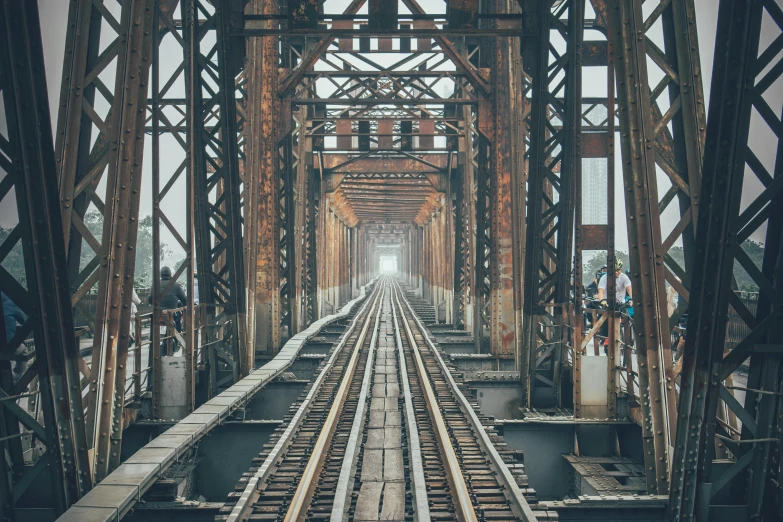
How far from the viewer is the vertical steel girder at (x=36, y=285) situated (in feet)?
12.6

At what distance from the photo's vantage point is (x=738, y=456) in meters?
4.61

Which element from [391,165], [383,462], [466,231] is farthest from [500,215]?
[391,165]

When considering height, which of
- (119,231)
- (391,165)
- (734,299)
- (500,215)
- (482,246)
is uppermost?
(391,165)

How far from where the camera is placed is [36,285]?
4.16 m

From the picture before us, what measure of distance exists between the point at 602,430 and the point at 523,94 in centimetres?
664

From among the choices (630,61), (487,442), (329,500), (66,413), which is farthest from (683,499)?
(66,413)

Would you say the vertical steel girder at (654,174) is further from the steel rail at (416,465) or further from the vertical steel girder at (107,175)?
the vertical steel girder at (107,175)

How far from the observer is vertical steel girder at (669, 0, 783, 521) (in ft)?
12.8

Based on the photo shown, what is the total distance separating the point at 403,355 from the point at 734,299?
10.1m

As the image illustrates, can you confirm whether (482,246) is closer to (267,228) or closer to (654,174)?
(267,228)

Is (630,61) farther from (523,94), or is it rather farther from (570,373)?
(523,94)

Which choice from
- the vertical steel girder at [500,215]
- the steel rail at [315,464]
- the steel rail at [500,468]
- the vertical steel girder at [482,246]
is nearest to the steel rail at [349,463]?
the steel rail at [315,464]

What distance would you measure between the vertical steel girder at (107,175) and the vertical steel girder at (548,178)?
5.28m

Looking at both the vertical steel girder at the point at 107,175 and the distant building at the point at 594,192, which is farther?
the distant building at the point at 594,192
